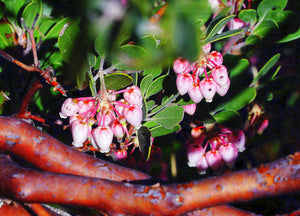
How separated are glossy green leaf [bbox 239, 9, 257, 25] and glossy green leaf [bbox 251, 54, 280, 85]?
12 cm

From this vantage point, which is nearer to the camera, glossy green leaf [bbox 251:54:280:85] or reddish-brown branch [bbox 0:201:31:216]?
reddish-brown branch [bbox 0:201:31:216]

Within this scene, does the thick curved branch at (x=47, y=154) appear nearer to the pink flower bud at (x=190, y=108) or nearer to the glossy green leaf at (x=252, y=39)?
the pink flower bud at (x=190, y=108)

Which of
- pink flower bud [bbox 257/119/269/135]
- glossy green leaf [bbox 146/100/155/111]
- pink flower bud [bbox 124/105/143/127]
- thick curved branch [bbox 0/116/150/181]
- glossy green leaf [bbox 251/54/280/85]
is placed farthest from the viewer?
pink flower bud [bbox 257/119/269/135]

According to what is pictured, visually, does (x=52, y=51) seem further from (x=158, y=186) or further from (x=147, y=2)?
(x=147, y=2)

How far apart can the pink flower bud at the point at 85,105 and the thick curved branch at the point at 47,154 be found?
113mm

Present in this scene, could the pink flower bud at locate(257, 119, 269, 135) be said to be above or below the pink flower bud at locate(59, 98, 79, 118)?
below

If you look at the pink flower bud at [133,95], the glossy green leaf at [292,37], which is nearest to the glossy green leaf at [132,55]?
the pink flower bud at [133,95]

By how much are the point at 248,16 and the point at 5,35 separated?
656mm

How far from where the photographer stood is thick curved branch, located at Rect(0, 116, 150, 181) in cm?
68


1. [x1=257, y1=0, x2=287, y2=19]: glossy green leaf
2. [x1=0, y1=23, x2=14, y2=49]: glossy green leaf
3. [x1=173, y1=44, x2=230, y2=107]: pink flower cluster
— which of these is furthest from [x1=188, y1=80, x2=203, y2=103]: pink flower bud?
[x1=0, y1=23, x2=14, y2=49]: glossy green leaf

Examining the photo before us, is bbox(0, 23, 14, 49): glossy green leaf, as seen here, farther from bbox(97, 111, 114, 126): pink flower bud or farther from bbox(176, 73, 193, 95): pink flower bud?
bbox(176, 73, 193, 95): pink flower bud

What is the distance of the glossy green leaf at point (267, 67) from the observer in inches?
39.6

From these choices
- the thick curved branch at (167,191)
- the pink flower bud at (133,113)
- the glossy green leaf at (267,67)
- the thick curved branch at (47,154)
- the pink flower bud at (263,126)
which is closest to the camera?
the thick curved branch at (167,191)

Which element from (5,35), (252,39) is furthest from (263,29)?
(5,35)
